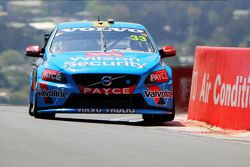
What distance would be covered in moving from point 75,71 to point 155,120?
1553 millimetres

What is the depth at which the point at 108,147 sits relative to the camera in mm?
11234

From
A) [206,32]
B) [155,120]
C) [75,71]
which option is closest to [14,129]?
[75,71]

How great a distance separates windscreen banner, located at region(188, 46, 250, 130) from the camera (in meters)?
14.8

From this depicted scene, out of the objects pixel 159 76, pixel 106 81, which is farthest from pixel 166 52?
pixel 106 81

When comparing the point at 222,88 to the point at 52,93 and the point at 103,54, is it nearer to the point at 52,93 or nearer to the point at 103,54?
the point at 103,54

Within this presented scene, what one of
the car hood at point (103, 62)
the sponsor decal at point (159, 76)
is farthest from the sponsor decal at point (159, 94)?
the car hood at point (103, 62)

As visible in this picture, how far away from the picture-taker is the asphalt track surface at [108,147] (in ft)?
33.1

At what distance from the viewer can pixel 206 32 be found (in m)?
118

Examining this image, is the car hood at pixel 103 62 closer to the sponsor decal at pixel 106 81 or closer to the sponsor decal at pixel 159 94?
the sponsor decal at pixel 106 81

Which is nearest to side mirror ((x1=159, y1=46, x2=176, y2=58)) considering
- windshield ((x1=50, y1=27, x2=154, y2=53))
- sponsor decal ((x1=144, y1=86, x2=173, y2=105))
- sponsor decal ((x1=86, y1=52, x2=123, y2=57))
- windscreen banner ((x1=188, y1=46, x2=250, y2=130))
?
windshield ((x1=50, y1=27, x2=154, y2=53))

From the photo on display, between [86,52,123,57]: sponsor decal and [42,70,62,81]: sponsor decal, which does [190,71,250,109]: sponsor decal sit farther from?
[42,70,62,81]: sponsor decal

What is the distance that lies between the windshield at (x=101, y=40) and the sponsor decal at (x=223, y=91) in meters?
0.97

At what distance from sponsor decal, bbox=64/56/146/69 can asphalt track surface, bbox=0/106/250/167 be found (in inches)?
44.7

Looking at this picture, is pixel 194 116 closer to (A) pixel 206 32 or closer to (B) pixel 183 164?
(B) pixel 183 164
